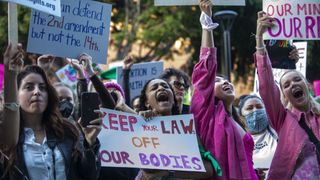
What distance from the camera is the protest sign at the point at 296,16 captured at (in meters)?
5.50

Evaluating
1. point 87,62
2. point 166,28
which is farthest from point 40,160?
point 166,28

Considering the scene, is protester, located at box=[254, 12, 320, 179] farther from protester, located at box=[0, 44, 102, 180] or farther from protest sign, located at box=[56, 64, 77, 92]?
protest sign, located at box=[56, 64, 77, 92]

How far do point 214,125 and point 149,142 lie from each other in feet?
1.48

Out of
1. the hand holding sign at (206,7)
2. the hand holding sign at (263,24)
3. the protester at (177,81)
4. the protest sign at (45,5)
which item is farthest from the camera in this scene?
the protester at (177,81)

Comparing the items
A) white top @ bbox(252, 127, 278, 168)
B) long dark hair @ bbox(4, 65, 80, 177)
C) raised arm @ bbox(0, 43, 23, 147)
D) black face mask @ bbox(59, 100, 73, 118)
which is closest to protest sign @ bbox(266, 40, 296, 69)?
white top @ bbox(252, 127, 278, 168)

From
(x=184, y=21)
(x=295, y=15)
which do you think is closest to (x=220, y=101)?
(x=295, y=15)

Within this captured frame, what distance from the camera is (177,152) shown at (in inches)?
192

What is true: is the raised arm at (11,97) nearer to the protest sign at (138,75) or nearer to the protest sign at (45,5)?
the protest sign at (45,5)

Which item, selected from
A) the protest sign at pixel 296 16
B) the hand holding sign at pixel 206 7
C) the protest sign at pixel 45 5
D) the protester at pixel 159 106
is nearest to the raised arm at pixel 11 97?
the protest sign at pixel 45 5

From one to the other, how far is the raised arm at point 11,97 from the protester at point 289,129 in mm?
1694

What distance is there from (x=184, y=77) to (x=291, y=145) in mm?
1525

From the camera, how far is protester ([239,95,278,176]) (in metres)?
6.06

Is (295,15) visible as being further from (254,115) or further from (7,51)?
(7,51)

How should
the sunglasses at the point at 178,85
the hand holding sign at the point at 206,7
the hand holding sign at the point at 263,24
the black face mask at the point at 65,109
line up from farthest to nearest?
the sunglasses at the point at 178,85
the black face mask at the point at 65,109
the hand holding sign at the point at 206,7
the hand holding sign at the point at 263,24
